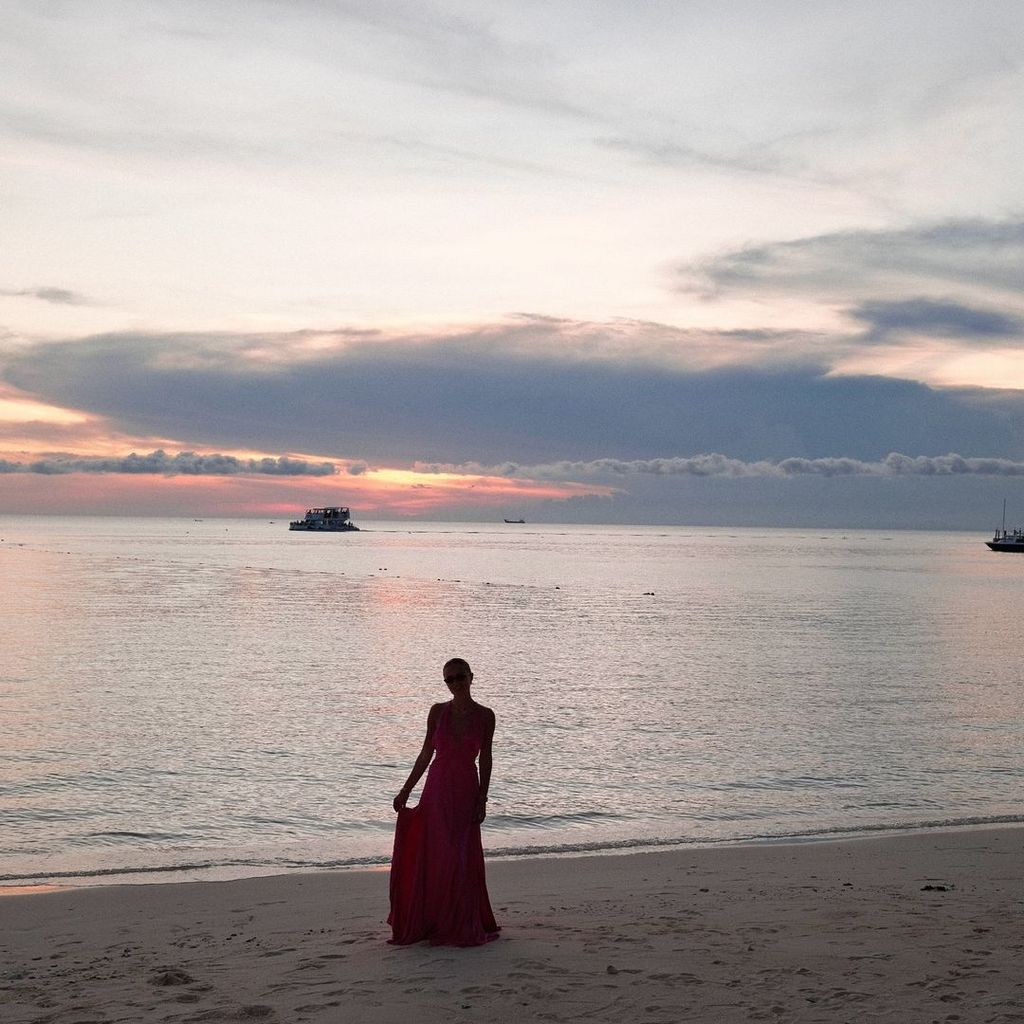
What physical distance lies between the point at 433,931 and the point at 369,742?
48.6 feet

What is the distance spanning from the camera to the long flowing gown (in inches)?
361

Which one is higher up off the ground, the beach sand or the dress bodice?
the dress bodice

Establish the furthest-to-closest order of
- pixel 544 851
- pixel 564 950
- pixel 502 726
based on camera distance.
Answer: pixel 502 726 → pixel 544 851 → pixel 564 950

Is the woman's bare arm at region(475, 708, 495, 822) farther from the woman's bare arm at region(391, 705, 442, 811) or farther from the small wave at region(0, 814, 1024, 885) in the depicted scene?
the small wave at region(0, 814, 1024, 885)

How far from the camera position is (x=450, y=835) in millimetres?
9164

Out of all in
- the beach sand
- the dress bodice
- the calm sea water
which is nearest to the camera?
the beach sand

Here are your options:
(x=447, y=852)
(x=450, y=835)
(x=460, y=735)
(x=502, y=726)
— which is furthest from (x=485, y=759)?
(x=502, y=726)

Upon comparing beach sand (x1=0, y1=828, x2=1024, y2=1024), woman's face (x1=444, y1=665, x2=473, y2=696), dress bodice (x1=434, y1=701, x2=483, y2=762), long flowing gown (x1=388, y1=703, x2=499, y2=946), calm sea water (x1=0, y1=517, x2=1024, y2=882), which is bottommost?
calm sea water (x1=0, y1=517, x2=1024, y2=882)

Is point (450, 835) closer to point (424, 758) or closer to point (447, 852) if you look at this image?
point (447, 852)

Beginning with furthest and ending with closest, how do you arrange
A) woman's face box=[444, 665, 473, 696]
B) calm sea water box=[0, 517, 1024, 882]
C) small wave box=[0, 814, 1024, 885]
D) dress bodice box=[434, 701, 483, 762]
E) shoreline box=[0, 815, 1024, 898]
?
1. calm sea water box=[0, 517, 1024, 882]
2. small wave box=[0, 814, 1024, 885]
3. shoreline box=[0, 815, 1024, 898]
4. dress bodice box=[434, 701, 483, 762]
5. woman's face box=[444, 665, 473, 696]

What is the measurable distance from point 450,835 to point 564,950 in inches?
54.0

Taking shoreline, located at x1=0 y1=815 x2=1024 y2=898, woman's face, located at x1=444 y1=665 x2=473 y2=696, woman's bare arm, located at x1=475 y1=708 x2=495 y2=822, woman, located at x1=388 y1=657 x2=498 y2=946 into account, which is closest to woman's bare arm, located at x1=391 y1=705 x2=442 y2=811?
woman, located at x1=388 y1=657 x2=498 y2=946

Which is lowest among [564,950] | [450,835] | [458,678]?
[564,950]

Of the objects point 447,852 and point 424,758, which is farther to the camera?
point 424,758
